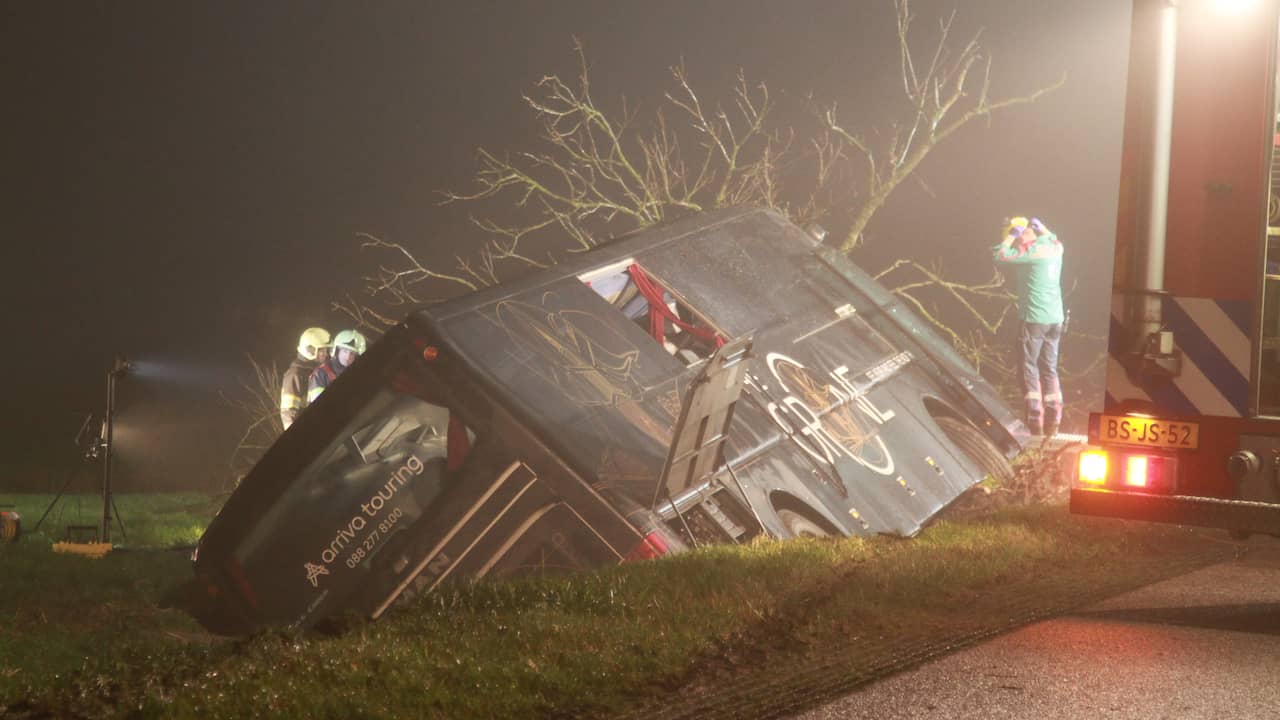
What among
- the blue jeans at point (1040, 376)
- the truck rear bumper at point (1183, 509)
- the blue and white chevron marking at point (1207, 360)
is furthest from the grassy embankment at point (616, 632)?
the blue jeans at point (1040, 376)

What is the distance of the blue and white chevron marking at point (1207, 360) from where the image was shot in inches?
248

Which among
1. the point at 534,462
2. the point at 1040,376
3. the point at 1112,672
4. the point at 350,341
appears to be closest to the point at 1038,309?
the point at 1040,376

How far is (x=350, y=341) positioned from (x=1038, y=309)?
7.00 metres

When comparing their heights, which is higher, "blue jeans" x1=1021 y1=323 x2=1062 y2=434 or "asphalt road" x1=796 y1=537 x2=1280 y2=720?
"asphalt road" x1=796 y1=537 x2=1280 y2=720

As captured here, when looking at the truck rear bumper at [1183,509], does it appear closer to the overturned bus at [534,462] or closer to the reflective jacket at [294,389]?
the overturned bus at [534,462]

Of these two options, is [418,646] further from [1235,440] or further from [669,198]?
[669,198]

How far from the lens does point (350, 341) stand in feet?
48.0

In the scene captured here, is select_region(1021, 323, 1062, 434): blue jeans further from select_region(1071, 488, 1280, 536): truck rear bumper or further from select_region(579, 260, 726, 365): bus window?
select_region(1071, 488, 1280, 536): truck rear bumper

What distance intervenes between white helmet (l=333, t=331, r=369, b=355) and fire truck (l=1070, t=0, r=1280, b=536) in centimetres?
953

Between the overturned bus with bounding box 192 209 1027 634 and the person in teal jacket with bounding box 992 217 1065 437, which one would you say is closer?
the overturned bus with bounding box 192 209 1027 634

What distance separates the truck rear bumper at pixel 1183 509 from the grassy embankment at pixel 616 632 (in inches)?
27.9

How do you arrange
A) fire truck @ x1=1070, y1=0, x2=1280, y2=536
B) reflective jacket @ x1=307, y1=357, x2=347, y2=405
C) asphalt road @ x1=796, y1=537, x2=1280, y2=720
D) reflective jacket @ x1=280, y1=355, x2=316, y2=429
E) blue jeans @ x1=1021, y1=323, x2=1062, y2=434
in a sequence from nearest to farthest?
asphalt road @ x1=796, y1=537, x2=1280, y2=720 < fire truck @ x1=1070, y1=0, x2=1280, y2=536 < reflective jacket @ x1=280, y1=355, x2=316, y2=429 < reflective jacket @ x1=307, y1=357, x2=347, y2=405 < blue jeans @ x1=1021, y1=323, x2=1062, y2=434

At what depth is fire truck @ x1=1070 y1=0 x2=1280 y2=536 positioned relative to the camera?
6.27m

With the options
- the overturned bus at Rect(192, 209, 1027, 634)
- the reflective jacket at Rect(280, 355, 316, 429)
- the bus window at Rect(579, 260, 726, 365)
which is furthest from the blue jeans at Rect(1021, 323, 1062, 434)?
the reflective jacket at Rect(280, 355, 316, 429)
